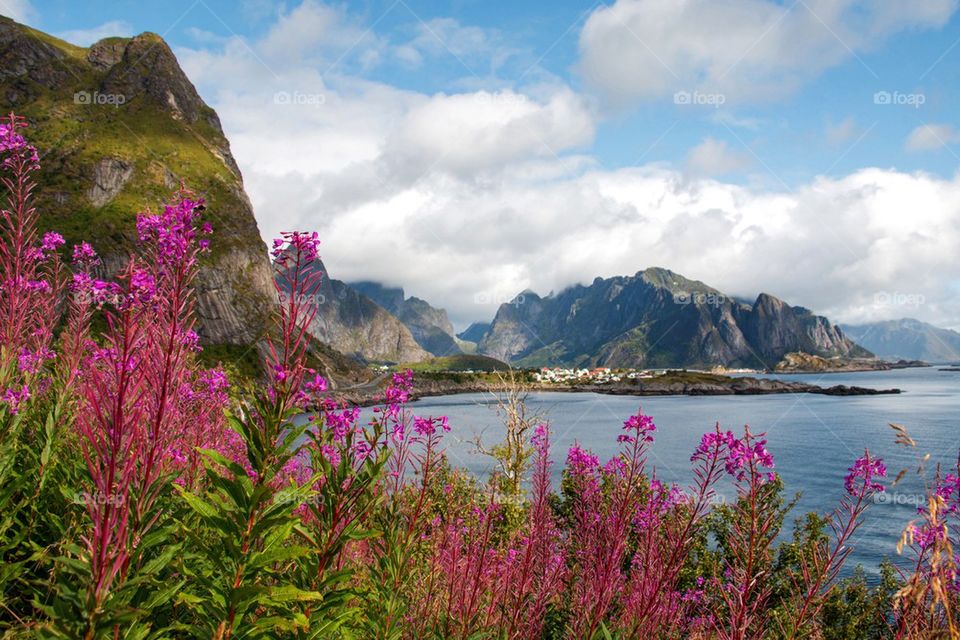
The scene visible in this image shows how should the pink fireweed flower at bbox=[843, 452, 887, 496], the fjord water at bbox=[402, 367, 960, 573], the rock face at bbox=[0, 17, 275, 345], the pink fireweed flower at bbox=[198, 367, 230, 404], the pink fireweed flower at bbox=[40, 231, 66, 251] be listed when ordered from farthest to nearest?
the rock face at bbox=[0, 17, 275, 345] < the fjord water at bbox=[402, 367, 960, 573] < the pink fireweed flower at bbox=[198, 367, 230, 404] < the pink fireweed flower at bbox=[40, 231, 66, 251] < the pink fireweed flower at bbox=[843, 452, 887, 496]

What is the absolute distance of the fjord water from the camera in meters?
44.1

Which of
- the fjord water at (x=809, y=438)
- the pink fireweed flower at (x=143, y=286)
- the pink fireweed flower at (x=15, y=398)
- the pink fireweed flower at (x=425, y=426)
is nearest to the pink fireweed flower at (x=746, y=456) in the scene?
the pink fireweed flower at (x=425, y=426)

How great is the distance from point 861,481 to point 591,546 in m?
2.94

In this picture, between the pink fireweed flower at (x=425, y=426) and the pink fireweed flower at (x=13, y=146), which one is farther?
the pink fireweed flower at (x=425, y=426)


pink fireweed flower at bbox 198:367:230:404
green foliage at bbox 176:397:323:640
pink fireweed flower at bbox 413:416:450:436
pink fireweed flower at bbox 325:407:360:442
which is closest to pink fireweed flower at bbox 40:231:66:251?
pink fireweed flower at bbox 198:367:230:404

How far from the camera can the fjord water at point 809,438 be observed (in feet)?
145

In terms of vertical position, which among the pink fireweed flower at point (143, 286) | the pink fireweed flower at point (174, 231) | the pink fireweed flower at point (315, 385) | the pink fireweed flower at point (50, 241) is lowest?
the pink fireweed flower at point (315, 385)

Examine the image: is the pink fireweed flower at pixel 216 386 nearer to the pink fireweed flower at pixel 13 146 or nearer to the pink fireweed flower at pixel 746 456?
the pink fireweed flower at pixel 13 146

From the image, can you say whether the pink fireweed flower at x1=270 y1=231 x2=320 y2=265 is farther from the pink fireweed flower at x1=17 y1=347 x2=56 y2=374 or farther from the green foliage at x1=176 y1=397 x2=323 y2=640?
the pink fireweed flower at x1=17 y1=347 x2=56 y2=374

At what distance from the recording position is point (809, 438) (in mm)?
81000

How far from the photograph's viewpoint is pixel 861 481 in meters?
4.94

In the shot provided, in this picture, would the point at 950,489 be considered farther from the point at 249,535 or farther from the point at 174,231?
the point at 174,231

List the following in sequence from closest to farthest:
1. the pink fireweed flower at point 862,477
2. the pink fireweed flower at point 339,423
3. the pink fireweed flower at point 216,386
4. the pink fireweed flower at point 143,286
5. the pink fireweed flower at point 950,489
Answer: the pink fireweed flower at point 143,286 < the pink fireweed flower at point 862,477 < the pink fireweed flower at point 950,489 < the pink fireweed flower at point 339,423 < the pink fireweed flower at point 216,386

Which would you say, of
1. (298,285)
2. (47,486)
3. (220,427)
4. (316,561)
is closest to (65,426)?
(47,486)
